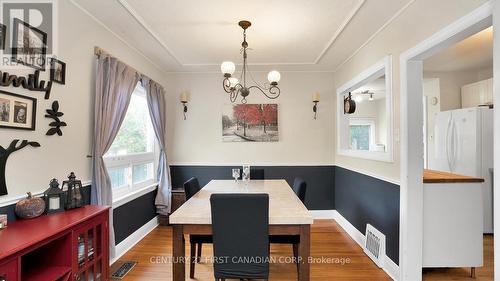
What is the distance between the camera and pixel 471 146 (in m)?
3.39

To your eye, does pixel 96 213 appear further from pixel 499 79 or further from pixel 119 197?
pixel 499 79

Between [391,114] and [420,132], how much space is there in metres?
0.38

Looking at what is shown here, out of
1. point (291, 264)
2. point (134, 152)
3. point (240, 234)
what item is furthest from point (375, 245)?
point (134, 152)

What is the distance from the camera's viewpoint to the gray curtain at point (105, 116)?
96.0 inches

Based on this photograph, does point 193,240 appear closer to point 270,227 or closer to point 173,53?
point 270,227

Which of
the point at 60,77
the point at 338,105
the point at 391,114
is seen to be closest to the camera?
the point at 60,77

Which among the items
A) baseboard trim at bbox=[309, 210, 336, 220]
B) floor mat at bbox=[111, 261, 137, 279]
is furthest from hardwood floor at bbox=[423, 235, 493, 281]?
floor mat at bbox=[111, 261, 137, 279]

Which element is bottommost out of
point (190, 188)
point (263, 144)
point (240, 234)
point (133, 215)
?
point (133, 215)

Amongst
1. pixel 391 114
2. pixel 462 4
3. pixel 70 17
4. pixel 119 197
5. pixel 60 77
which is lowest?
pixel 119 197

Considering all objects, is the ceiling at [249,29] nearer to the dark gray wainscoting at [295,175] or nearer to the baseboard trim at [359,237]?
the dark gray wainscoting at [295,175]

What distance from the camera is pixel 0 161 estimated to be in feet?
5.27

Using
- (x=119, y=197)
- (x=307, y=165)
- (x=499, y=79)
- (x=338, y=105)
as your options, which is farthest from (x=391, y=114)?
(x=119, y=197)

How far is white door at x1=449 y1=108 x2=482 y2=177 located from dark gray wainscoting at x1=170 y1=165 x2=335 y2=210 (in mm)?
1722

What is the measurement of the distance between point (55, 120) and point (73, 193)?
612 millimetres
